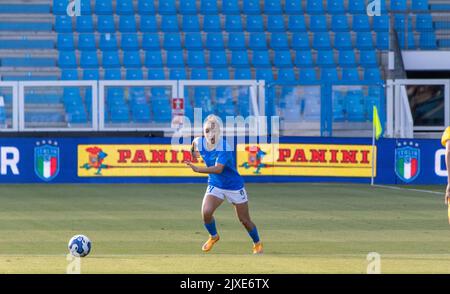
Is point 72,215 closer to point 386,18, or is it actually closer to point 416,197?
point 416,197

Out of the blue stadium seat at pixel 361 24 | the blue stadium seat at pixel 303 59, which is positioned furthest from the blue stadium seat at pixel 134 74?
the blue stadium seat at pixel 361 24

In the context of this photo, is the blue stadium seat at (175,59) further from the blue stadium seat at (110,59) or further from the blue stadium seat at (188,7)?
the blue stadium seat at (188,7)

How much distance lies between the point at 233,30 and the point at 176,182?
10.1 m

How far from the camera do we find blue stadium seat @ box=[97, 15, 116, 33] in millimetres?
39875

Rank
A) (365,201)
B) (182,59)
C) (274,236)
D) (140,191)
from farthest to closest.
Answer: (182,59)
(140,191)
(365,201)
(274,236)

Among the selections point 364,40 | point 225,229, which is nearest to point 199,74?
point 364,40

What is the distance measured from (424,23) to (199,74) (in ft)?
28.0

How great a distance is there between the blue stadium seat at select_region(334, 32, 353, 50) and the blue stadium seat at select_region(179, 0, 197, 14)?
16.8ft

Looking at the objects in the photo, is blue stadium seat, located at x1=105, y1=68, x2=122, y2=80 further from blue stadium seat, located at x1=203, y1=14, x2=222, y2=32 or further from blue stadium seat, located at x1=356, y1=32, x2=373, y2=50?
blue stadium seat, located at x1=356, y1=32, x2=373, y2=50

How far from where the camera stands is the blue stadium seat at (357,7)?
40.9 metres

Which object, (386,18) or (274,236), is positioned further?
(386,18)

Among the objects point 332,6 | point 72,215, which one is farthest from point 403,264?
point 332,6

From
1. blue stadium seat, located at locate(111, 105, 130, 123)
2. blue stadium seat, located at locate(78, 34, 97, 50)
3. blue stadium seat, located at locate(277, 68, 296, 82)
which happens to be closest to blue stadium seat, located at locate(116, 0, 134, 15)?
blue stadium seat, located at locate(78, 34, 97, 50)

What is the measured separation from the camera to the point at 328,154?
31500mm
